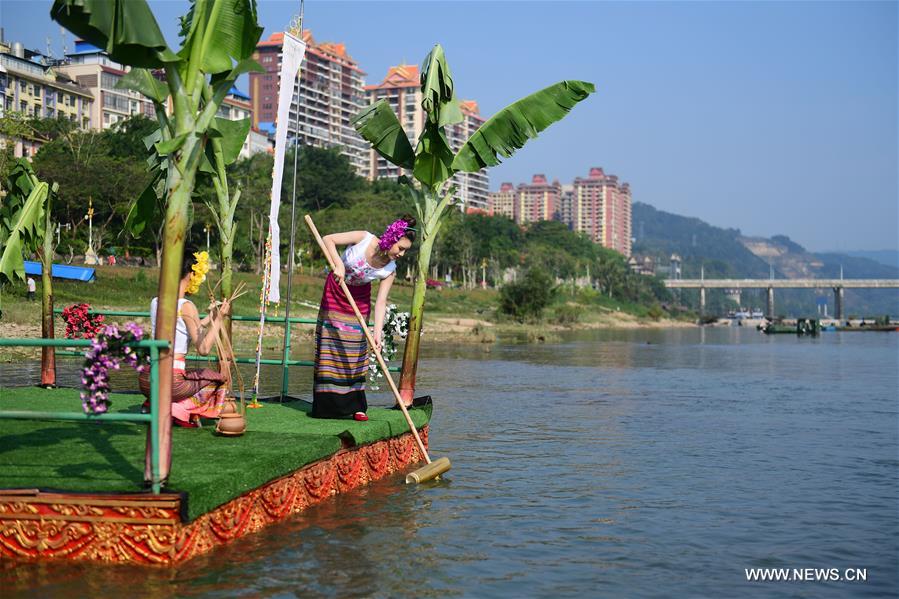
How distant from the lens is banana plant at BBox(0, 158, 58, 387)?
13742 millimetres

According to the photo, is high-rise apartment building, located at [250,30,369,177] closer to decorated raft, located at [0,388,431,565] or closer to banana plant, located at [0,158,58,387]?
banana plant, located at [0,158,58,387]

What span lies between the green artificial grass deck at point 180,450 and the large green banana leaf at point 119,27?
342 centimetres

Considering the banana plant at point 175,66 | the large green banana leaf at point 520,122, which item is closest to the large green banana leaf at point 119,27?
the banana plant at point 175,66

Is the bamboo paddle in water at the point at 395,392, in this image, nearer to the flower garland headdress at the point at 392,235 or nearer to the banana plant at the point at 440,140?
the flower garland headdress at the point at 392,235

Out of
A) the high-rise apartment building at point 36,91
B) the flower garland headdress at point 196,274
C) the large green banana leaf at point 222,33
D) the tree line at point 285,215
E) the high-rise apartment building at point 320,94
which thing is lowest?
the flower garland headdress at point 196,274

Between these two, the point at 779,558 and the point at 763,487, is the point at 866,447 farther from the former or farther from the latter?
the point at 779,558

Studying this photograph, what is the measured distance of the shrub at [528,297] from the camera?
75.6m

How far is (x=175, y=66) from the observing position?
772 cm

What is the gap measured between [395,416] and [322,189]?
341ft

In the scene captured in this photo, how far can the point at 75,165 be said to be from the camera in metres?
61.4

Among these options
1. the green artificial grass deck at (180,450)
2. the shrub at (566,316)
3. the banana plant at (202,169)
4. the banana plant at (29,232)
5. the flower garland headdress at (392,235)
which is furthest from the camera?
the shrub at (566,316)

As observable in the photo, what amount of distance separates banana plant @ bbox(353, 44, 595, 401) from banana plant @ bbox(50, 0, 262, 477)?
5.47 meters

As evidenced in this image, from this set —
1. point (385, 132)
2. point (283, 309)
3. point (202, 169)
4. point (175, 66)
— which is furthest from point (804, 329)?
point (175, 66)

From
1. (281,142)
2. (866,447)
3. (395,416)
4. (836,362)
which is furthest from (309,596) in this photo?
(836,362)
